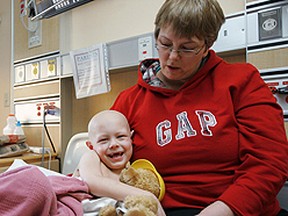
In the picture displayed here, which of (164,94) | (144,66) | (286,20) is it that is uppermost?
(286,20)

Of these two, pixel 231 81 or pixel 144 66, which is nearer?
pixel 231 81

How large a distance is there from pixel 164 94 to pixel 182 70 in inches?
4.2

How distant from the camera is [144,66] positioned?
1.21 m

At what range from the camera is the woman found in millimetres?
833

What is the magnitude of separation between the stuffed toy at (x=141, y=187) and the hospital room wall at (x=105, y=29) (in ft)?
3.18

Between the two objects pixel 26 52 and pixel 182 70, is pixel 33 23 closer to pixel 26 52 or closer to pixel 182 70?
pixel 26 52

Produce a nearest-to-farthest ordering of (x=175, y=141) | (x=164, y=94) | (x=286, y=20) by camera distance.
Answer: (x=175, y=141) → (x=164, y=94) → (x=286, y=20)

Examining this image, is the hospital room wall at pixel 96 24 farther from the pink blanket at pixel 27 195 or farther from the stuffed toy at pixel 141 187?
the pink blanket at pixel 27 195

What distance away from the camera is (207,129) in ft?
3.00

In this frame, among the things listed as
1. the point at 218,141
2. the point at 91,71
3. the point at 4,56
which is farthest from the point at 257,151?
the point at 4,56

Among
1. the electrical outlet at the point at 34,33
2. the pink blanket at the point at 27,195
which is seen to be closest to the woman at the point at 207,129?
the pink blanket at the point at 27,195

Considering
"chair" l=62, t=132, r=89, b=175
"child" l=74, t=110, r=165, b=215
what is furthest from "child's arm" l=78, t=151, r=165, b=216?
"chair" l=62, t=132, r=89, b=175

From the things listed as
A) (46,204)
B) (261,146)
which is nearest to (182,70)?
(261,146)

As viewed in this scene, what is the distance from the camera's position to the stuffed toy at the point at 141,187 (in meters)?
0.71
